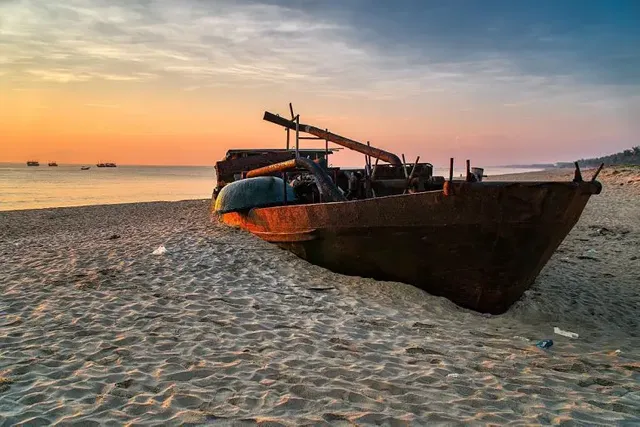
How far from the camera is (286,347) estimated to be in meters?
4.71

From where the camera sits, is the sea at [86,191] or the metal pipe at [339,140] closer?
the metal pipe at [339,140]

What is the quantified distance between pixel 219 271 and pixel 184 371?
147 inches

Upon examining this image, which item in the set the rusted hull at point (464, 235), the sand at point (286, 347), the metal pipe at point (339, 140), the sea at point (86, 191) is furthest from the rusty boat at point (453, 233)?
the sea at point (86, 191)

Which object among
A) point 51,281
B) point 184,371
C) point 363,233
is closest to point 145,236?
point 51,281

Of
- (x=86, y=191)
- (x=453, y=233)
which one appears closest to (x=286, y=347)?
(x=453, y=233)

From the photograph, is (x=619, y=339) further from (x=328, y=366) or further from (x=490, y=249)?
(x=328, y=366)

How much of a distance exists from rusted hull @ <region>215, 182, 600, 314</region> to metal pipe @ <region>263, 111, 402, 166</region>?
6020 millimetres

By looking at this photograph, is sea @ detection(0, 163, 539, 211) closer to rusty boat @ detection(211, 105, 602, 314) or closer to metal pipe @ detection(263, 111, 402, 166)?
metal pipe @ detection(263, 111, 402, 166)

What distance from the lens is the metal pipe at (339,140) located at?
43.6 ft

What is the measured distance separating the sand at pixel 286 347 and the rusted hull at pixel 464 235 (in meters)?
0.29

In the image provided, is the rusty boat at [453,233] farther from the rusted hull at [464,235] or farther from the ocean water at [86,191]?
the ocean water at [86,191]

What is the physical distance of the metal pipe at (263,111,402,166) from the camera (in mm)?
13292

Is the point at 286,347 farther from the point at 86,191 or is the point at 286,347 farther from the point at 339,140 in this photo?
the point at 86,191

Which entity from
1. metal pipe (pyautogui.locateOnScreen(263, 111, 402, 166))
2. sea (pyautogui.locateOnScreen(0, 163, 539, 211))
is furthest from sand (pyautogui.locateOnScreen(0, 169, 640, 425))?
sea (pyautogui.locateOnScreen(0, 163, 539, 211))
